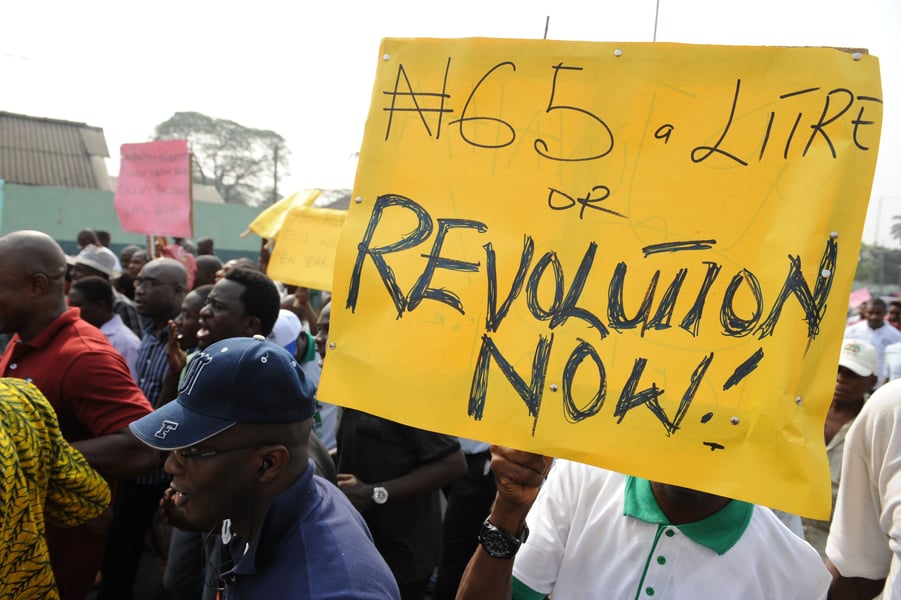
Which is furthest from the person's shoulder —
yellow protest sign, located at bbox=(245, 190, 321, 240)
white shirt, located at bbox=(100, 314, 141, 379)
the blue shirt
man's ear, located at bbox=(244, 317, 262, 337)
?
yellow protest sign, located at bbox=(245, 190, 321, 240)

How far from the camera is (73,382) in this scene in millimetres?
2727

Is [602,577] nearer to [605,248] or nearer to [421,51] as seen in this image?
[605,248]

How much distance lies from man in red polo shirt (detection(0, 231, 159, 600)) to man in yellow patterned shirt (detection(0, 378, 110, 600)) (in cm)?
25

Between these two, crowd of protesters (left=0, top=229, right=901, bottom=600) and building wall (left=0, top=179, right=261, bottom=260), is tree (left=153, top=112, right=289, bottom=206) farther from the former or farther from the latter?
crowd of protesters (left=0, top=229, right=901, bottom=600)

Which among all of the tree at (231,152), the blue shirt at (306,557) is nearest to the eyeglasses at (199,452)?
the blue shirt at (306,557)

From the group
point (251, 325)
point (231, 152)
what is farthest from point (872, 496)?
point (231, 152)

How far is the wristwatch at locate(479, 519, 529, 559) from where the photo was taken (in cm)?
169

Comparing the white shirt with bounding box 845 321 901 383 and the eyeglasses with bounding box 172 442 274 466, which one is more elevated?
the eyeglasses with bounding box 172 442 274 466

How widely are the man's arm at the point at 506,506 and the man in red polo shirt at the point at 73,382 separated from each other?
1.62m

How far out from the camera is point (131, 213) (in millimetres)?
8656

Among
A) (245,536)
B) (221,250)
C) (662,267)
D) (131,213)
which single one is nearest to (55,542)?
(245,536)

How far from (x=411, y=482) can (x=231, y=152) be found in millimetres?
56007

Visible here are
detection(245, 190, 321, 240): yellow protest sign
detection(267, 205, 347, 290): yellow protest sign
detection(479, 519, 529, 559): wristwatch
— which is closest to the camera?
detection(479, 519, 529, 559): wristwatch

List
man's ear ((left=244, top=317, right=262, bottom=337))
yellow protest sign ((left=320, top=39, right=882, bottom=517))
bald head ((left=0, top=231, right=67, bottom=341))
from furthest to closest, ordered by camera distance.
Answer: man's ear ((left=244, top=317, right=262, bottom=337)) → bald head ((left=0, top=231, right=67, bottom=341)) → yellow protest sign ((left=320, top=39, right=882, bottom=517))
